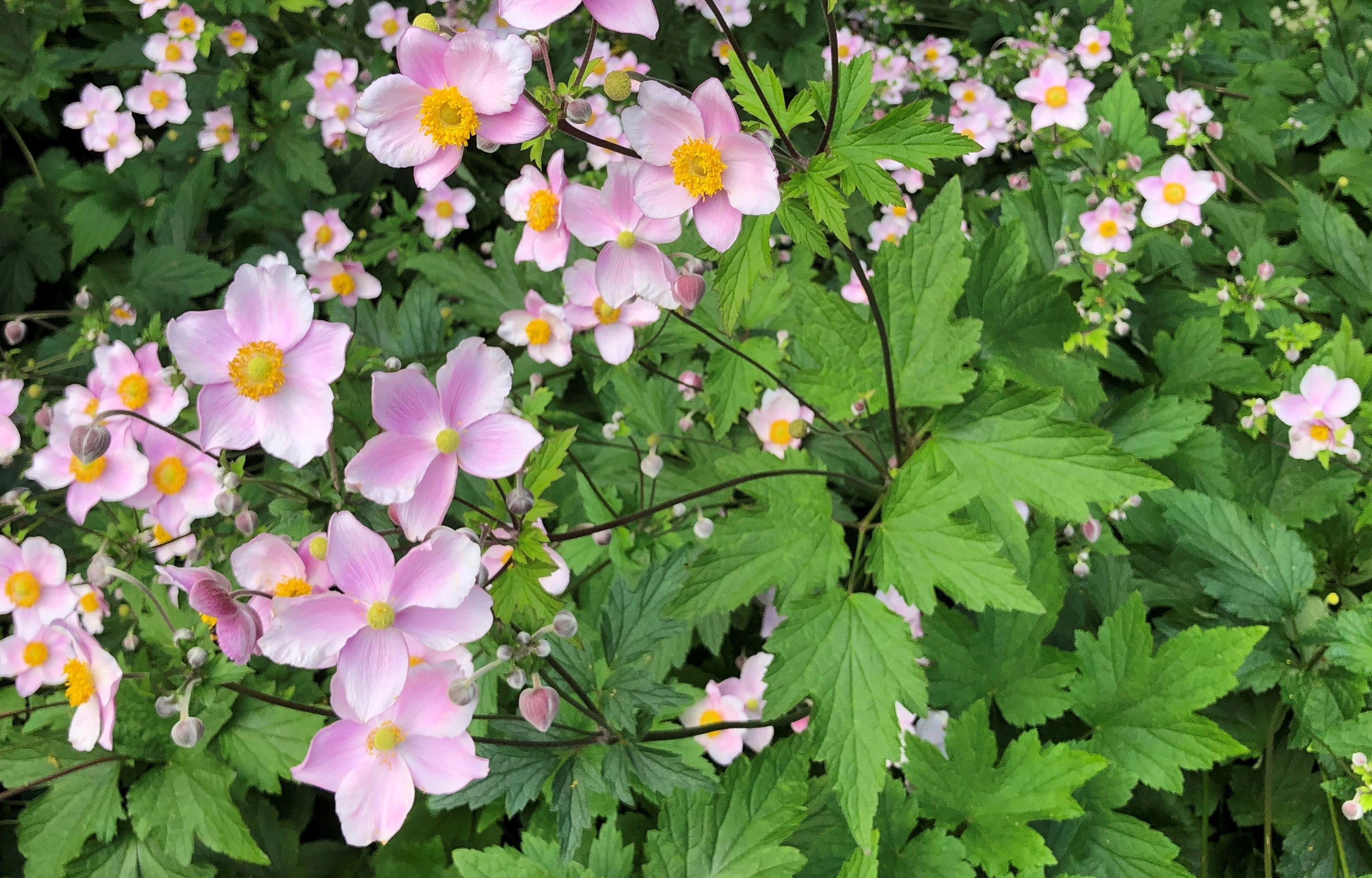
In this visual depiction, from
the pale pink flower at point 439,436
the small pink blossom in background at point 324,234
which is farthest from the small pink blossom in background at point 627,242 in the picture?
the small pink blossom in background at point 324,234

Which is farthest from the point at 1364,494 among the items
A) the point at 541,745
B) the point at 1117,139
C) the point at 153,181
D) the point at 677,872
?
the point at 153,181

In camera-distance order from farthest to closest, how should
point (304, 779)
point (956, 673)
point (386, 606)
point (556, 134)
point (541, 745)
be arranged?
point (556, 134)
point (956, 673)
point (541, 745)
point (304, 779)
point (386, 606)

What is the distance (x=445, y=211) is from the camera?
278 cm

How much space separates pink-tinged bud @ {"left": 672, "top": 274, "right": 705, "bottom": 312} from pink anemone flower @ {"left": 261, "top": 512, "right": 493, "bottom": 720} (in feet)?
1.81

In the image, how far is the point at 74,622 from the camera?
4.84 ft

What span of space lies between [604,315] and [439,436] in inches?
35.9

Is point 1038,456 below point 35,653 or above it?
above

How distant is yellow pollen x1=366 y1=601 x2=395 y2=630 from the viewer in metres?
1.08

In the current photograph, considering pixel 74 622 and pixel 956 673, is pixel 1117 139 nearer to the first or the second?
pixel 956 673

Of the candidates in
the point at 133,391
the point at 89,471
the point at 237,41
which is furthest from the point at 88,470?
the point at 237,41

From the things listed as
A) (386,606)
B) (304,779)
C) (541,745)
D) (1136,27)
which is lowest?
(541,745)

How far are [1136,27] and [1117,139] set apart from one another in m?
0.89

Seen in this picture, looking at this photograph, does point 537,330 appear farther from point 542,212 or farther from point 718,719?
point 718,719

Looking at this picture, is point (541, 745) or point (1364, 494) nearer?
point (541, 745)
